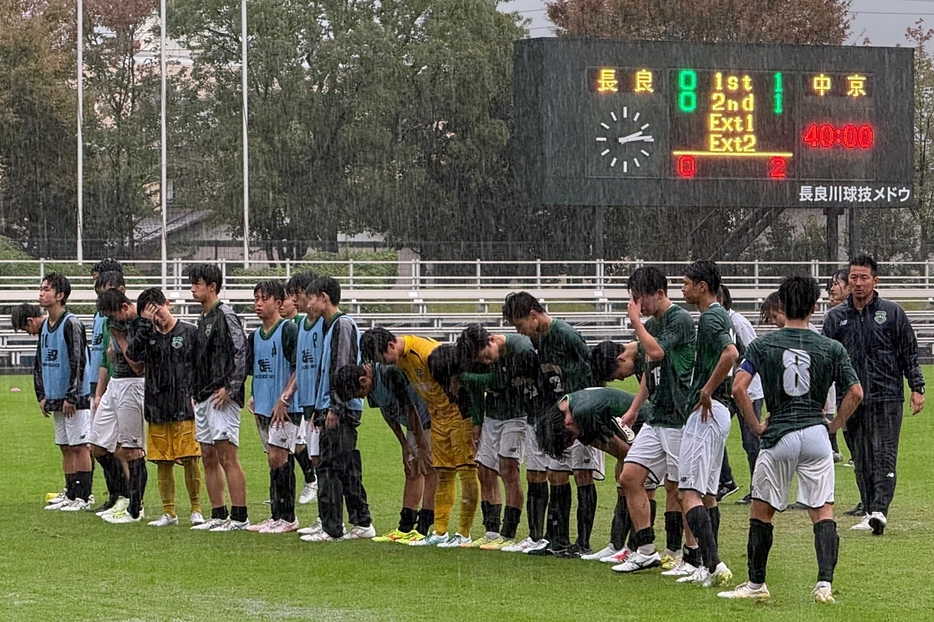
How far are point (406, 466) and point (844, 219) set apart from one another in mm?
45989

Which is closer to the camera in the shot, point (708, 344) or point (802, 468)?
point (802, 468)

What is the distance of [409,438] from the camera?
36.3ft

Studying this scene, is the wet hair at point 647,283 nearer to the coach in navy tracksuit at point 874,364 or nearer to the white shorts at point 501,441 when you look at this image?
the white shorts at point 501,441

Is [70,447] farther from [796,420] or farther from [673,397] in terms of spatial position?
[796,420]

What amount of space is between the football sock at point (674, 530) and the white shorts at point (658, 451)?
0.47m

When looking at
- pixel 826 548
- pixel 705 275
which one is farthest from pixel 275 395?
pixel 826 548

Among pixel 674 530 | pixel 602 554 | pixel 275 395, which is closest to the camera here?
pixel 674 530

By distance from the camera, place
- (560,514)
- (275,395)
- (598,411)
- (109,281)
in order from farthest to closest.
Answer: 1. (109,281)
2. (275,395)
3. (560,514)
4. (598,411)

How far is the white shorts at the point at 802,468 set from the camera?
8.14m

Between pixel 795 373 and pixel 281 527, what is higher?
pixel 795 373

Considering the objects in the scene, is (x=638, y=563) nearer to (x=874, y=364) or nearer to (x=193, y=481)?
(x=874, y=364)

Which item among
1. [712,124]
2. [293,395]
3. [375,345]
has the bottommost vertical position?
[293,395]

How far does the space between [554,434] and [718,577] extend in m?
1.45

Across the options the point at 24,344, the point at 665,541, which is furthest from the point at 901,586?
the point at 24,344
